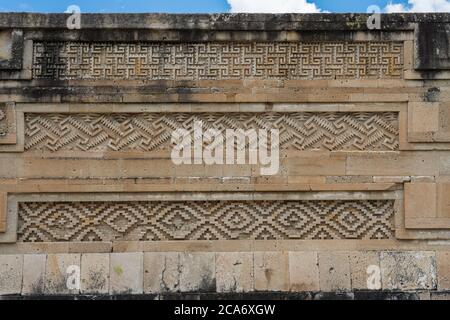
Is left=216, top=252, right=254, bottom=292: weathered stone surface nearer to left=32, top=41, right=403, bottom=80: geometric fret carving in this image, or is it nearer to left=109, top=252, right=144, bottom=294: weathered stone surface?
left=109, top=252, right=144, bottom=294: weathered stone surface

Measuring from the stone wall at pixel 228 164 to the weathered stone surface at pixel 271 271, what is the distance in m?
0.01

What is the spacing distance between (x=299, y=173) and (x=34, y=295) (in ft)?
7.24

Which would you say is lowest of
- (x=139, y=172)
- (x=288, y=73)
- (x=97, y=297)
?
(x=97, y=297)

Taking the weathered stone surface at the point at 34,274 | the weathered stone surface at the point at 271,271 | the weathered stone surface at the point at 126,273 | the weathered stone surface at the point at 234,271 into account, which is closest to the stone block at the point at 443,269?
the weathered stone surface at the point at 271,271

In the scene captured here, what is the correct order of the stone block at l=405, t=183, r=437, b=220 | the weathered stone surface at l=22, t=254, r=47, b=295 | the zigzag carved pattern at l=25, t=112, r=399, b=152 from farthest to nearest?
Answer: the zigzag carved pattern at l=25, t=112, r=399, b=152
the stone block at l=405, t=183, r=437, b=220
the weathered stone surface at l=22, t=254, r=47, b=295

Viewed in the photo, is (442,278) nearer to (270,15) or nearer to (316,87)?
(316,87)

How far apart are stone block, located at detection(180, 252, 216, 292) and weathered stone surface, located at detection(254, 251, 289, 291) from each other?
335 mm

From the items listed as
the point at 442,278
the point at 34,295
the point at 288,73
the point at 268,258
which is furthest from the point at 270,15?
the point at 34,295

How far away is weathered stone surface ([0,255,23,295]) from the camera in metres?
6.02

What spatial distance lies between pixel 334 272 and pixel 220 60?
186 centimetres

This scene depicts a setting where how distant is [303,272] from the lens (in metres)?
6.07

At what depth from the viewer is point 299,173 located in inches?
244

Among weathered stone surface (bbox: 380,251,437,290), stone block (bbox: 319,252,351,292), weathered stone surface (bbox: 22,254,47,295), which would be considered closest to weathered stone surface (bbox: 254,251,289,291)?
stone block (bbox: 319,252,351,292)

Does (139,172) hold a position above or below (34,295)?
above
